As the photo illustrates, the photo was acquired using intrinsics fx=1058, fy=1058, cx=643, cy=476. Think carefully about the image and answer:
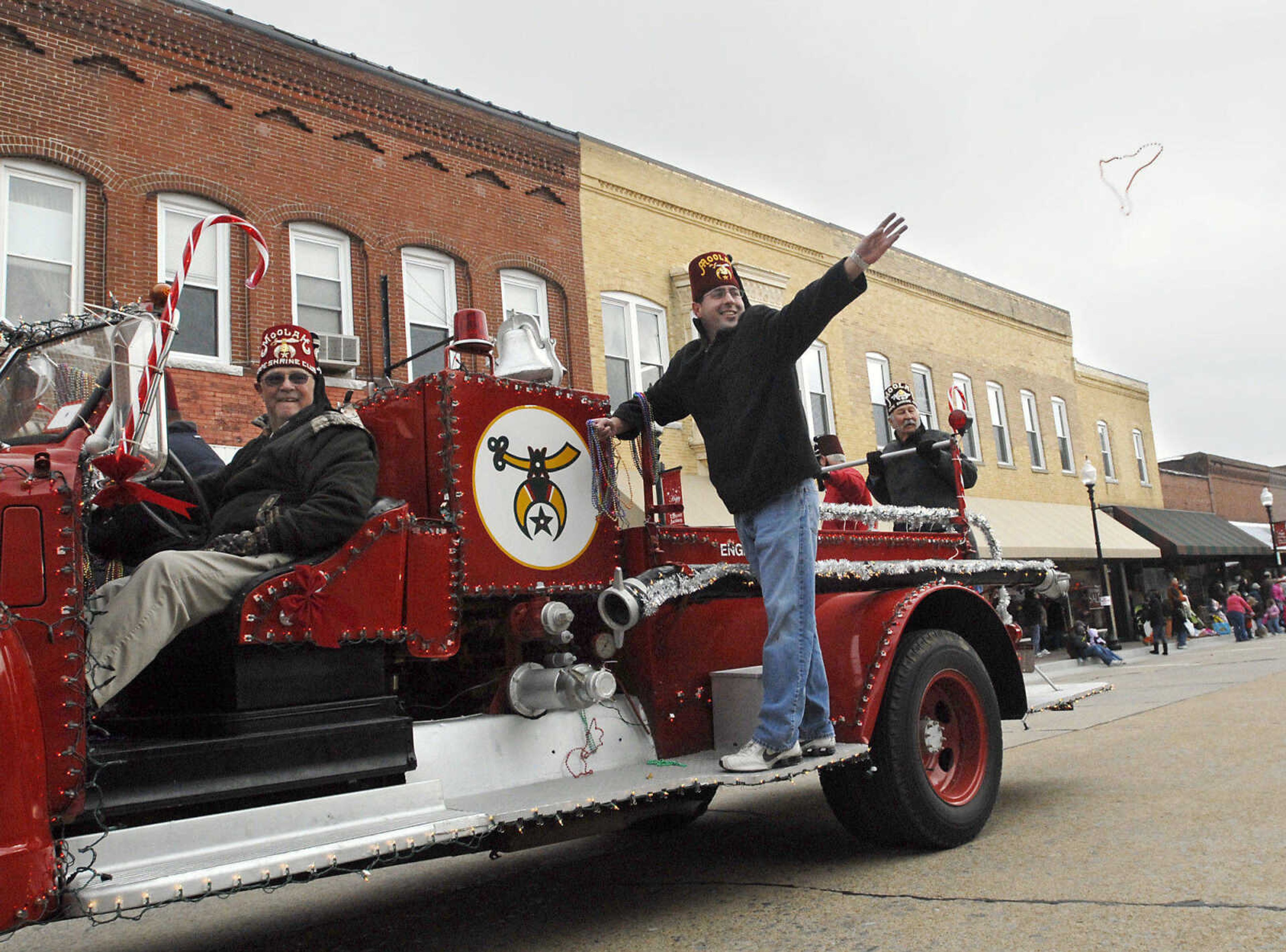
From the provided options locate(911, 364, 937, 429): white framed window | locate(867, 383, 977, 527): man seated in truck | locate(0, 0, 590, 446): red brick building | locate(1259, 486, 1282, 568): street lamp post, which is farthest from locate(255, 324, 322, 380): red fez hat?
locate(1259, 486, 1282, 568): street lamp post

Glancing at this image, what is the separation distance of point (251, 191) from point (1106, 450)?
2485cm

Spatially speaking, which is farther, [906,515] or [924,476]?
[924,476]

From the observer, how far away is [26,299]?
10969 millimetres

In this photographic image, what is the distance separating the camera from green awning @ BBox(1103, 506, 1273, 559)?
2812cm

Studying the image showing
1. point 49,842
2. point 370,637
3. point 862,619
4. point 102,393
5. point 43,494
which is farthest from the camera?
point 862,619

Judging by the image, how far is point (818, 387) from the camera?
1997cm

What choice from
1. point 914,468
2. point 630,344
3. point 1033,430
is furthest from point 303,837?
point 1033,430

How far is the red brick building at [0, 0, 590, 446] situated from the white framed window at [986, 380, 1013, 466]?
508 inches

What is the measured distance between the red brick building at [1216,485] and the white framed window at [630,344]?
22275 millimetres

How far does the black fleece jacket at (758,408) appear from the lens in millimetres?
4207

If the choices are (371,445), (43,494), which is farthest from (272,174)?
(43,494)

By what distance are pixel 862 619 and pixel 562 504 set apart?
1399 mm

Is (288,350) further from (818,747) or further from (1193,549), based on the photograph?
(1193,549)

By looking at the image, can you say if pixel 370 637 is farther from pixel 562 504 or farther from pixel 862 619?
pixel 862 619
